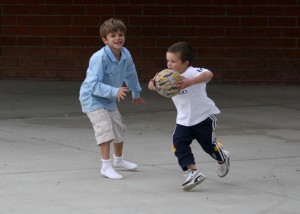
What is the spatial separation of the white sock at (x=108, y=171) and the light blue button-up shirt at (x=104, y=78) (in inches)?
19.4

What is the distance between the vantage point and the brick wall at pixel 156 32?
1410 cm

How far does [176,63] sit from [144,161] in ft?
5.00

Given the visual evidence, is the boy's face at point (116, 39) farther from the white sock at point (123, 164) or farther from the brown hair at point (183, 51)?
the white sock at point (123, 164)

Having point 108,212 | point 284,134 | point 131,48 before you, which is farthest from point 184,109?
point 131,48

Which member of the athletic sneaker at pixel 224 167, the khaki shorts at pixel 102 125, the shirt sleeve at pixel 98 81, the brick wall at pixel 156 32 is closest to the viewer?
the shirt sleeve at pixel 98 81

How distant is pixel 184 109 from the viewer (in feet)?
23.3

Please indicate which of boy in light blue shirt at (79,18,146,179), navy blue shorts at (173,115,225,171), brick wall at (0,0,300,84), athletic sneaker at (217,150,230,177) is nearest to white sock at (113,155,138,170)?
boy in light blue shirt at (79,18,146,179)

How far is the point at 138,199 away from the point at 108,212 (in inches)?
18.7

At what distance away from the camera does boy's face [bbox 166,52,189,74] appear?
7.00 meters

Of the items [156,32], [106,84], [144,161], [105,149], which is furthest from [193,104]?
[156,32]

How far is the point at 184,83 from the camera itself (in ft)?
22.2

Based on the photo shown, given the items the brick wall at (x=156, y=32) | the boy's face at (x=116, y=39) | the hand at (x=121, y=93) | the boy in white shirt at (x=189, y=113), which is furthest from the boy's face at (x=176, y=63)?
the brick wall at (x=156, y=32)

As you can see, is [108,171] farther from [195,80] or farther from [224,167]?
[195,80]

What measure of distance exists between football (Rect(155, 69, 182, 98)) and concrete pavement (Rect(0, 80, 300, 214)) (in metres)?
0.83
